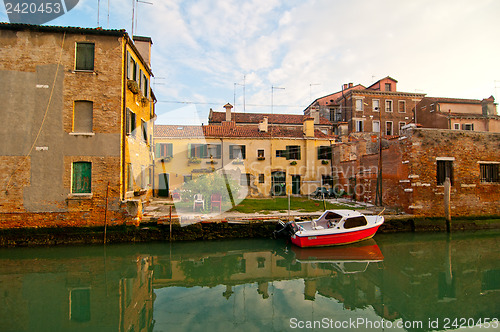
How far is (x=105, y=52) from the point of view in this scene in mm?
11094

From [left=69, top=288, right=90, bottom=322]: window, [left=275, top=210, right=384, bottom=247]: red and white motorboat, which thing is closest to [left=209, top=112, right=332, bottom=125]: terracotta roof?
[left=275, top=210, right=384, bottom=247]: red and white motorboat

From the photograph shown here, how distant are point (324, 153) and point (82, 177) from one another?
1743 cm

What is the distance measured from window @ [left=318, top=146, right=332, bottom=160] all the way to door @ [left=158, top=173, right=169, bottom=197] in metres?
12.6

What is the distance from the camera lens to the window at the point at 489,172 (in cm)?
1455

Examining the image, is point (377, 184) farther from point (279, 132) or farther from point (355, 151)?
point (279, 132)

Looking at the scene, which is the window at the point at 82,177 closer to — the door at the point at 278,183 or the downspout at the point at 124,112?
the downspout at the point at 124,112

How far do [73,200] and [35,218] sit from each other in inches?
60.7

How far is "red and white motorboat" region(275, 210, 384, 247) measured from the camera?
10.7 meters

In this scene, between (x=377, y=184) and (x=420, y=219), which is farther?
(x=377, y=184)

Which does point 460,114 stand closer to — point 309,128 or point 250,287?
point 309,128

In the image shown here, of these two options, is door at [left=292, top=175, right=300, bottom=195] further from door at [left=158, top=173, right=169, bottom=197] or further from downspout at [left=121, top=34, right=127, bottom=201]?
downspout at [left=121, top=34, right=127, bottom=201]

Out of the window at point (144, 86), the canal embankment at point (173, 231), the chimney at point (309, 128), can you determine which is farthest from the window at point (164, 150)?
the chimney at point (309, 128)

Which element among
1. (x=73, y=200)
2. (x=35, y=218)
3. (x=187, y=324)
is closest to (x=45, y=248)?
(x=35, y=218)

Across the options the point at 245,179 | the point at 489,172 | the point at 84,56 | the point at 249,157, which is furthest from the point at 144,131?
the point at 489,172
